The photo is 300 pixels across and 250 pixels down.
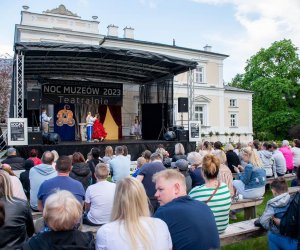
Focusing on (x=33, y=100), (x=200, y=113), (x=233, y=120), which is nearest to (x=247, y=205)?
(x=33, y=100)

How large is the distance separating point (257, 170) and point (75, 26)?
60.4 feet

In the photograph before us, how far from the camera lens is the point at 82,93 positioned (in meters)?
17.1

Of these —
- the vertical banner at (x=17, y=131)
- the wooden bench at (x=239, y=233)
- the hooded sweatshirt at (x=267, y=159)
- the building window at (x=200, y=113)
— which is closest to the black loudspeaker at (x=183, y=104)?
the vertical banner at (x=17, y=131)

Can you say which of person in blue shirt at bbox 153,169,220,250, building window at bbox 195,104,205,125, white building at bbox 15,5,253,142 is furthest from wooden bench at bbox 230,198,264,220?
building window at bbox 195,104,205,125

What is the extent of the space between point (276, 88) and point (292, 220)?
30792 mm

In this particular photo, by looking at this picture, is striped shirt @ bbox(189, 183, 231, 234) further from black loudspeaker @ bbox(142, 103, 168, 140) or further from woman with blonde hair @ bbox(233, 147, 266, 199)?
black loudspeaker @ bbox(142, 103, 168, 140)

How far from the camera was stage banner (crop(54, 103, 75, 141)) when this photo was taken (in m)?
17.7

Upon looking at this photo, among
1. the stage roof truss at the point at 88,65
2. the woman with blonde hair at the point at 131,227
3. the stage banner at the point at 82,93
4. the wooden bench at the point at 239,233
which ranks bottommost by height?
the wooden bench at the point at 239,233

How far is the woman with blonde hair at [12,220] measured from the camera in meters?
2.41

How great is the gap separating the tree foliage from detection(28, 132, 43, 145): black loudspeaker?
2498cm

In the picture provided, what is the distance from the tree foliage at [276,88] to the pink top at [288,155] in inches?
962

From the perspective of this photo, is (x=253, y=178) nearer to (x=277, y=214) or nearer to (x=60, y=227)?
(x=277, y=214)

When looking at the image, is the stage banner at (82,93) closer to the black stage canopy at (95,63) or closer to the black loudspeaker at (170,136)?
the black stage canopy at (95,63)

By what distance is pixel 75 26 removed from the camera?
21.0 m
